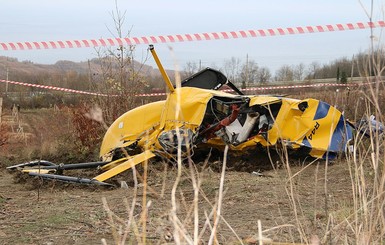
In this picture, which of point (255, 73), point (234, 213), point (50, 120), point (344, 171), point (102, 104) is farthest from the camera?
point (255, 73)

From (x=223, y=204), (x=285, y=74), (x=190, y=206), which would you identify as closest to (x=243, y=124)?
(x=223, y=204)

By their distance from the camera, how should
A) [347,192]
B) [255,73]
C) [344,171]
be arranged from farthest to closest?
1. [255,73]
2. [344,171]
3. [347,192]

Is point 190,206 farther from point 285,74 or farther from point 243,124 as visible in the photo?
point 285,74

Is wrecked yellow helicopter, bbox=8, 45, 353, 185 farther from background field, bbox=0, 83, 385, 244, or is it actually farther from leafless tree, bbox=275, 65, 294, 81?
leafless tree, bbox=275, 65, 294, 81

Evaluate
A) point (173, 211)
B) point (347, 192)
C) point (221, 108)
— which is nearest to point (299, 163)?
point (221, 108)

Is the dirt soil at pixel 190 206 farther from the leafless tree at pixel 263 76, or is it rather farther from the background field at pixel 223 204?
the leafless tree at pixel 263 76

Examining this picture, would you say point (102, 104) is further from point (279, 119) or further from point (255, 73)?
point (255, 73)

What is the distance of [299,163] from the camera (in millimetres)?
6852

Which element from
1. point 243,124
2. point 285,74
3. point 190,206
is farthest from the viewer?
point 285,74

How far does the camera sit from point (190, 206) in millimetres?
3172

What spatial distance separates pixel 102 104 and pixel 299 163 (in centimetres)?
528

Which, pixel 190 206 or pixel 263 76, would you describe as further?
pixel 263 76

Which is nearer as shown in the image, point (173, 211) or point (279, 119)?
point (173, 211)

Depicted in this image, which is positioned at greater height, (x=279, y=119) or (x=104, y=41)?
(x=104, y=41)
